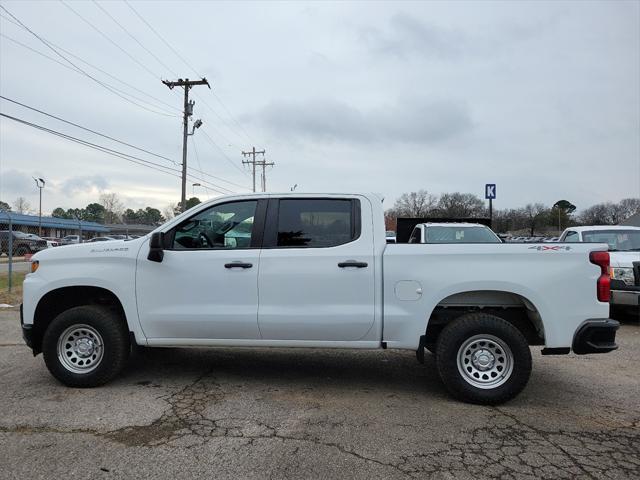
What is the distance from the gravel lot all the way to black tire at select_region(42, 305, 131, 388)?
0.16 m

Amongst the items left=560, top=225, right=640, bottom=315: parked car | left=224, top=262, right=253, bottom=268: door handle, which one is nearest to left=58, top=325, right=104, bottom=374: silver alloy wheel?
left=224, top=262, right=253, bottom=268: door handle

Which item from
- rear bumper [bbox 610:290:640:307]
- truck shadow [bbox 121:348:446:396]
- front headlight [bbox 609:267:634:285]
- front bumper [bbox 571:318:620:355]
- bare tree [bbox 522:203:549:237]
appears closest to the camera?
front bumper [bbox 571:318:620:355]

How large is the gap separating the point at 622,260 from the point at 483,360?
5639mm

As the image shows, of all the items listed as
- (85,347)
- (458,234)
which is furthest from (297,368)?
(458,234)

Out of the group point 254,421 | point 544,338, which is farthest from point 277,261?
point 544,338

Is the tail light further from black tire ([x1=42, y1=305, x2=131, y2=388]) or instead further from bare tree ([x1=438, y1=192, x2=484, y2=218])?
bare tree ([x1=438, y1=192, x2=484, y2=218])

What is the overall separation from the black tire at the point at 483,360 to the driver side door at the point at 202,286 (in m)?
1.82

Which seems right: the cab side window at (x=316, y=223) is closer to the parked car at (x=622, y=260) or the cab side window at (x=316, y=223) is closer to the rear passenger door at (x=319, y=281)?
the rear passenger door at (x=319, y=281)

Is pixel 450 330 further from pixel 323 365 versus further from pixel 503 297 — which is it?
pixel 323 365

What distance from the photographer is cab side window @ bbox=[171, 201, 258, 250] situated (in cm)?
512

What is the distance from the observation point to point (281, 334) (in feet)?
16.1

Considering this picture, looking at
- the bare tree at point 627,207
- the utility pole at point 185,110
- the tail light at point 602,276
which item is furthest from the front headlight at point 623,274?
the bare tree at point 627,207

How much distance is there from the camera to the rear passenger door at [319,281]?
4793mm

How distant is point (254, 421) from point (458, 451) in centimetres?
164
